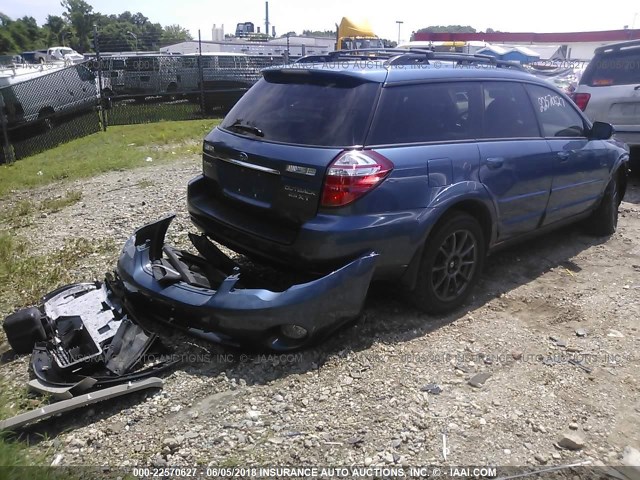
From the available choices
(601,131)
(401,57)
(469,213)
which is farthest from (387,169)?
(601,131)

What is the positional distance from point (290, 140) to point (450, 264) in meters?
1.49

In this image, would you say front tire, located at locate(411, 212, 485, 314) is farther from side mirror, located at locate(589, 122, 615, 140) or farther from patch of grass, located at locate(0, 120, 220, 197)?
patch of grass, located at locate(0, 120, 220, 197)

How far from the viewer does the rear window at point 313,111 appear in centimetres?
342

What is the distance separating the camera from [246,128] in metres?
3.90

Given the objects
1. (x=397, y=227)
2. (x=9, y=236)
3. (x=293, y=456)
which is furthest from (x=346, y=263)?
(x=9, y=236)

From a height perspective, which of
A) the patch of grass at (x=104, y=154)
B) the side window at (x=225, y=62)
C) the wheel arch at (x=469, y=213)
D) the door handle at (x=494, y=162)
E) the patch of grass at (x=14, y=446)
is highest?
the side window at (x=225, y=62)

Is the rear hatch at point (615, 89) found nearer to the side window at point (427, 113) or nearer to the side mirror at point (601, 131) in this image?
the side mirror at point (601, 131)

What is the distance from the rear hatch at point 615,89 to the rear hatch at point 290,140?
5509 mm

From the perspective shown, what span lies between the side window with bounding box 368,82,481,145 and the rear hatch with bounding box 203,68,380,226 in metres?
0.13

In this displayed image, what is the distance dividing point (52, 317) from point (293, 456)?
1923 millimetres

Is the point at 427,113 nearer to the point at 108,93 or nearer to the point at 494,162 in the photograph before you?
the point at 494,162

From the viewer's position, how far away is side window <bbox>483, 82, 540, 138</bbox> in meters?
4.25

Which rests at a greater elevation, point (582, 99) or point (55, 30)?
point (55, 30)

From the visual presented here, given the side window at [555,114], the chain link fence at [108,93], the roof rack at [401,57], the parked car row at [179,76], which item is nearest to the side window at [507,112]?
the side window at [555,114]
